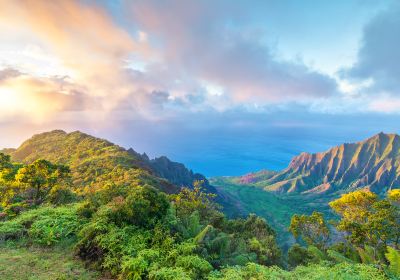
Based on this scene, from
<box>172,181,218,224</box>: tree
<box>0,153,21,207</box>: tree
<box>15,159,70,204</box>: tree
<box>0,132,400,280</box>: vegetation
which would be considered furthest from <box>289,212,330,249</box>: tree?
<box>0,153,21,207</box>: tree

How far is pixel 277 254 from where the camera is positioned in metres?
24.2

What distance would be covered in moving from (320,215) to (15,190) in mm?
30227

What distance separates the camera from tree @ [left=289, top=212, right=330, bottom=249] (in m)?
30.9

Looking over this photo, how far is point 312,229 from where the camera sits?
31.9 metres

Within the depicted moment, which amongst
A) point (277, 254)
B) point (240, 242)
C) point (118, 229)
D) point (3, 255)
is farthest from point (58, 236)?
point (277, 254)

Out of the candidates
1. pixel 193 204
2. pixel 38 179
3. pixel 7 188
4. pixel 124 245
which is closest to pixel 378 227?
pixel 193 204

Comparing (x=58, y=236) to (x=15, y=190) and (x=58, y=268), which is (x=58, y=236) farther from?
(x=15, y=190)

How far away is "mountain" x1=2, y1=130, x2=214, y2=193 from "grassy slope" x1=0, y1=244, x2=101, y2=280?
23963mm

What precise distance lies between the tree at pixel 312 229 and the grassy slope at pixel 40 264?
83.3ft

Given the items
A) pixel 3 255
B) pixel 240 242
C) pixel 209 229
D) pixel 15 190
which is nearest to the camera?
pixel 3 255

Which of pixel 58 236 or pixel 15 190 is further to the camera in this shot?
pixel 15 190

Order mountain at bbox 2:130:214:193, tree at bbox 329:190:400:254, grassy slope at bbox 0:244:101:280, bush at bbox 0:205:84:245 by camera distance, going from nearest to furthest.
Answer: grassy slope at bbox 0:244:101:280, bush at bbox 0:205:84:245, tree at bbox 329:190:400:254, mountain at bbox 2:130:214:193

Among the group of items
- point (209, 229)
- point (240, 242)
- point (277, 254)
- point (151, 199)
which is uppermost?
point (151, 199)

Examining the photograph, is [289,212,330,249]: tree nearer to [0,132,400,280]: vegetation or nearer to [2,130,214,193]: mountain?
[0,132,400,280]: vegetation
